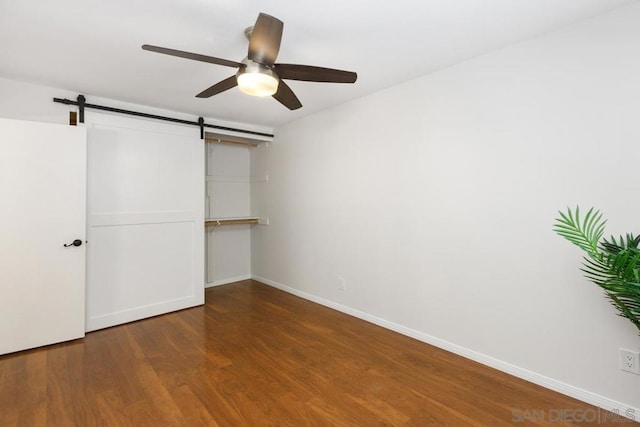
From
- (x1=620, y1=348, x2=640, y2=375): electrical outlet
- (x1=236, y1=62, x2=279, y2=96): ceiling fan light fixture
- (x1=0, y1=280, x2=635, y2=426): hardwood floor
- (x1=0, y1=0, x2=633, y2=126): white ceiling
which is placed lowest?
(x1=0, y1=280, x2=635, y2=426): hardwood floor

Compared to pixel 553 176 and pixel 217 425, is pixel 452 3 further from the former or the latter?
pixel 217 425

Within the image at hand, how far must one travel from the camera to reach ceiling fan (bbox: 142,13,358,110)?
164cm

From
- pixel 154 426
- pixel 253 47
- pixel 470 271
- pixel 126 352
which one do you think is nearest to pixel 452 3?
pixel 253 47

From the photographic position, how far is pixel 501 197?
2.35m

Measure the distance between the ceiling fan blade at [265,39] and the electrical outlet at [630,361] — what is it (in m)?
2.75

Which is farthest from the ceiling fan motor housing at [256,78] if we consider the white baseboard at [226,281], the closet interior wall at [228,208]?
the white baseboard at [226,281]

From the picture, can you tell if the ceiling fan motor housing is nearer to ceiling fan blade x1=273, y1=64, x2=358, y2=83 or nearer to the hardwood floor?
ceiling fan blade x1=273, y1=64, x2=358, y2=83

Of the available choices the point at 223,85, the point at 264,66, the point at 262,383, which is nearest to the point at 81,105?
the point at 223,85

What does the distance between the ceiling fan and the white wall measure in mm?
1217

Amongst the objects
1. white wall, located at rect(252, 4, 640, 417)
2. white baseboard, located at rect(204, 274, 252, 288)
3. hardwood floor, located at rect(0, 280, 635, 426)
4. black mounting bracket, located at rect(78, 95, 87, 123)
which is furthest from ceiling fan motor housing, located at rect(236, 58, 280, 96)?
white baseboard, located at rect(204, 274, 252, 288)

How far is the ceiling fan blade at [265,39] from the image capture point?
1575 millimetres

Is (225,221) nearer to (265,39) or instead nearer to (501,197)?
(265,39)

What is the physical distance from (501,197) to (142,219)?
368cm

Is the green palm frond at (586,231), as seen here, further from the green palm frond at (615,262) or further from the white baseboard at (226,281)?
the white baseboard at (226,281)
